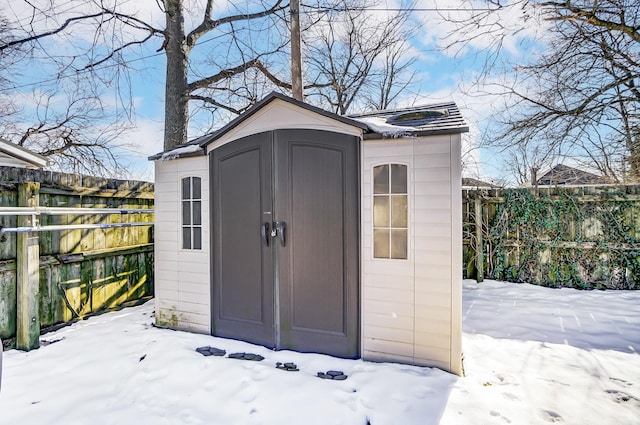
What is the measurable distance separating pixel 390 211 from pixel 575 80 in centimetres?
512

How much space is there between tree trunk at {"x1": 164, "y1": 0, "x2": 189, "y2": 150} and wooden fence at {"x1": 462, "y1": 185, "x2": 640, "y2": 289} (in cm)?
516

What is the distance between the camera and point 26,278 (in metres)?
2.94

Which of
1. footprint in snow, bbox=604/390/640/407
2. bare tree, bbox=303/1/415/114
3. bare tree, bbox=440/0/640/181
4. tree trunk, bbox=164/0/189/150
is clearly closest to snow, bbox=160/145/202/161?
tree trunk, bbox=164/0/189/150

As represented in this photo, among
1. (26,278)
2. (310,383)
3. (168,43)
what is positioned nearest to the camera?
(310,383)

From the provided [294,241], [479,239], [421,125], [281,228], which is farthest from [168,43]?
[479,239]

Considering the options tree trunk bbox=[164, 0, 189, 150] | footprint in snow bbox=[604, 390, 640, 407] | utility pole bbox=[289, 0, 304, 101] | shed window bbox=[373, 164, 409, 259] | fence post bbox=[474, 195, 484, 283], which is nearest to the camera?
footprint in snow bbox=[604, 390, 640, 407]

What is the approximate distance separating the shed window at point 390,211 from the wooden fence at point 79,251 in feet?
9.93

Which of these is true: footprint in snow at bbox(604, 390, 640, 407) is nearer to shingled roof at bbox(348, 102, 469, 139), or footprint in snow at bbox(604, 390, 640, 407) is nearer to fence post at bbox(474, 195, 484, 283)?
shingled roof at bbox(348, 102, 469, 139)

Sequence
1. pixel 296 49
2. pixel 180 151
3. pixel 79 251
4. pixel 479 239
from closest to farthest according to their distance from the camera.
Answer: pixel 180 151 < pixel 79 251 < pixel 296 49 < pixel 479 239

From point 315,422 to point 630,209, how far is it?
5.58m

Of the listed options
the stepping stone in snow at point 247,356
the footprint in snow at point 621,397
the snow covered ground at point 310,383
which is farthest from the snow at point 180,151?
the footprint in snow at point 621,397

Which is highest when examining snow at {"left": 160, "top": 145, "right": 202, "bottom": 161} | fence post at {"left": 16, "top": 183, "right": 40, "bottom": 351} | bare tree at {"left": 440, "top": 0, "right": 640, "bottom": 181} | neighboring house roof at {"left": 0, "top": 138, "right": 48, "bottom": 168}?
bare tree at {"left": 440, "top": 0, "right": 640, "bottom": 181}

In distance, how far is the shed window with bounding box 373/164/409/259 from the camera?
279cm

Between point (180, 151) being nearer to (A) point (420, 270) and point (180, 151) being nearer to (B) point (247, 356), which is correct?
(B) point (247, 356)
